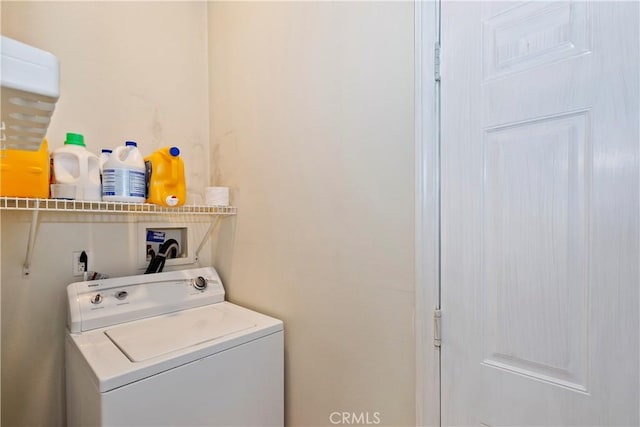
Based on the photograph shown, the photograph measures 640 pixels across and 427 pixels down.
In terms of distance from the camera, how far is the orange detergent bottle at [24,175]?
3.60 feet

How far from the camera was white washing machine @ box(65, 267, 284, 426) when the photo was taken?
101 cm

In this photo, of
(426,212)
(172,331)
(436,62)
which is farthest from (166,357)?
(436,62)

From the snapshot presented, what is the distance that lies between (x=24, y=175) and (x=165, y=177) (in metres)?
0.45

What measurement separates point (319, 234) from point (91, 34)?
57.1 inches

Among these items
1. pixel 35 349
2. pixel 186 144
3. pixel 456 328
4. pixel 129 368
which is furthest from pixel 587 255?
pixel 35 349

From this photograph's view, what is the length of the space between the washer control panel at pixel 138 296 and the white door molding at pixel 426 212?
1.15 meters

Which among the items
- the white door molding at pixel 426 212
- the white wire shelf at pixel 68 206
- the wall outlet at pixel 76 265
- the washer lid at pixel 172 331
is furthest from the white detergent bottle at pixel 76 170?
the white door molding at pixel 426 212

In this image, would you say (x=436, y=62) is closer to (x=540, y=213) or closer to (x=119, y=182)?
(x=540, y=213)

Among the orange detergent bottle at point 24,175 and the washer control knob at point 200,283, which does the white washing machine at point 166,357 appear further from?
the orange detergent bottle at point 24,175

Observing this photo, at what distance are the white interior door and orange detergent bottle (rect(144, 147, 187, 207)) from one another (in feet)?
3.50

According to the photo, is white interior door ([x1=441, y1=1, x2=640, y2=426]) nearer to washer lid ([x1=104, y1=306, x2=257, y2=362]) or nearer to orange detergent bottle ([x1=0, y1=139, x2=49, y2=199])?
washer lid ([x1=104, y1=306, x2=257, y2=362])

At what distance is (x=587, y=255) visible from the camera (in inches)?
30.9

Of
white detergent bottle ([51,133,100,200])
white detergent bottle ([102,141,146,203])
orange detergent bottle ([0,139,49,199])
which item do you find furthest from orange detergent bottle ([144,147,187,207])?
orange detergent bottle ([0,139,49,199])

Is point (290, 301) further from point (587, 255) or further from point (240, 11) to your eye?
point (240, 11)
